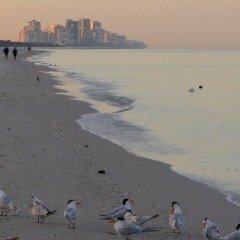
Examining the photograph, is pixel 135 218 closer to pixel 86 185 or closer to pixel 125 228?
pixel 125 228

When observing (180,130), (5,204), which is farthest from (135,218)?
(180,130)

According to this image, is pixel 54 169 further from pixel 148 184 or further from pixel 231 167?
pixel 231 167

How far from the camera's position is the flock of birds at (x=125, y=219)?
8.90 meters

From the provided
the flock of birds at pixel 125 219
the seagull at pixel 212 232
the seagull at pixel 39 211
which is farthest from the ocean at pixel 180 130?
the seagull at pixel 39 211

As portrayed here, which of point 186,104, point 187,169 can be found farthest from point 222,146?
point 186,104

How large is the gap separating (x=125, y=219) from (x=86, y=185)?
2.99 meters

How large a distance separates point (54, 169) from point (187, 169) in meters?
3.67

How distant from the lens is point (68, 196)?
37.1 feet

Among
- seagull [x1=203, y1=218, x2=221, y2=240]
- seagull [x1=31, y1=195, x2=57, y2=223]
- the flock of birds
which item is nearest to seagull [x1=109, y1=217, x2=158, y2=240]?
the flock of birds

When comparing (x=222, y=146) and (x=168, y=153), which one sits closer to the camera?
(x=168, y=153)

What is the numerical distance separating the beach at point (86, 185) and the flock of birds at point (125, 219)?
144 millimetres

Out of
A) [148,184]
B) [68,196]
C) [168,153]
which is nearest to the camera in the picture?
[68,196]

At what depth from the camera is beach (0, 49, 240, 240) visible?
9.55 m

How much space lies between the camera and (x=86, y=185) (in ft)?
40.2
